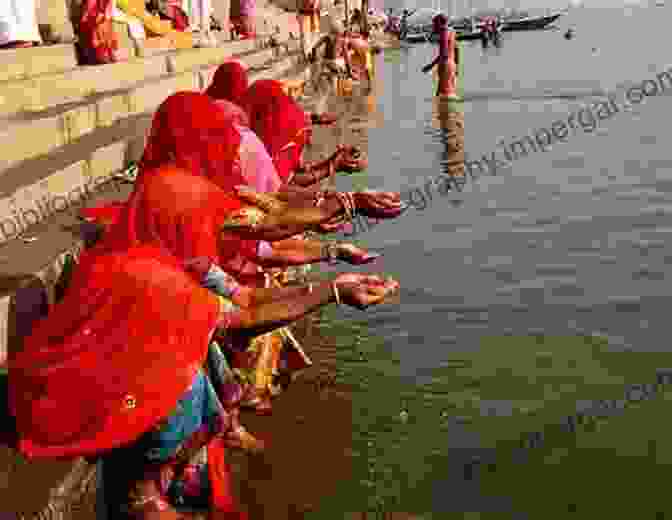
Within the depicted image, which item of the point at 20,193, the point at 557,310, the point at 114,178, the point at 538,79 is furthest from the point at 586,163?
the point at 538,79

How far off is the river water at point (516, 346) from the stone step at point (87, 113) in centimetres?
235

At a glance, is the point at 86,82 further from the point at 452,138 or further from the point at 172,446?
the point at 452,138

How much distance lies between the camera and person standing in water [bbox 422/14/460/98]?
18.2 metres

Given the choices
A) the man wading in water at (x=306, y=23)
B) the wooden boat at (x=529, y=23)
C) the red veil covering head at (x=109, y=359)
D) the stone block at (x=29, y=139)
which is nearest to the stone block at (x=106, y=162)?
the stone block at (x=29, y=139)

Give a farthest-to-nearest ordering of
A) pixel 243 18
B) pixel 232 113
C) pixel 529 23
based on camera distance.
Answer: pixel 529 23 → pixel 243 18 → pixel 232 113

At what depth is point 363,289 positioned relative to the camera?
2.50 m

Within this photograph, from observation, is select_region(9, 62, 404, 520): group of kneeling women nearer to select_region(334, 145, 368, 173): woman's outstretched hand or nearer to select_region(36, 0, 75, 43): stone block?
select_region(334, 145, 368, 173): woman's outstretched hand

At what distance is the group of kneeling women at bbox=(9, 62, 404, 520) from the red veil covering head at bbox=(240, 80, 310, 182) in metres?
1.09

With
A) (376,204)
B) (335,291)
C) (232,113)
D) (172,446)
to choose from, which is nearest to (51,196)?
(232,113)

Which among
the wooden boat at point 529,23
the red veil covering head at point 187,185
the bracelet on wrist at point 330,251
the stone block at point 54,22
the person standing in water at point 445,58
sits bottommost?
the wooden boat at point 529,23

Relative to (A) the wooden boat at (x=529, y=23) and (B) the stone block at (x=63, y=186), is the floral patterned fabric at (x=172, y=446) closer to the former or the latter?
(B) the stone block at (x=63, y=186)

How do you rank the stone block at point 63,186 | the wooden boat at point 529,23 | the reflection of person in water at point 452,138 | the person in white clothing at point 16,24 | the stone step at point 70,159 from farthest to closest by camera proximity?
the wooden boat at point 529,23, the reflection of person in water at point 452,138, the person in white clothing at point 16,24, the stone block at point 63,186, the stone step at point 70,159

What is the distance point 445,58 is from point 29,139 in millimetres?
14749

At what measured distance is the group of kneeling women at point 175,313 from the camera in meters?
2.41
